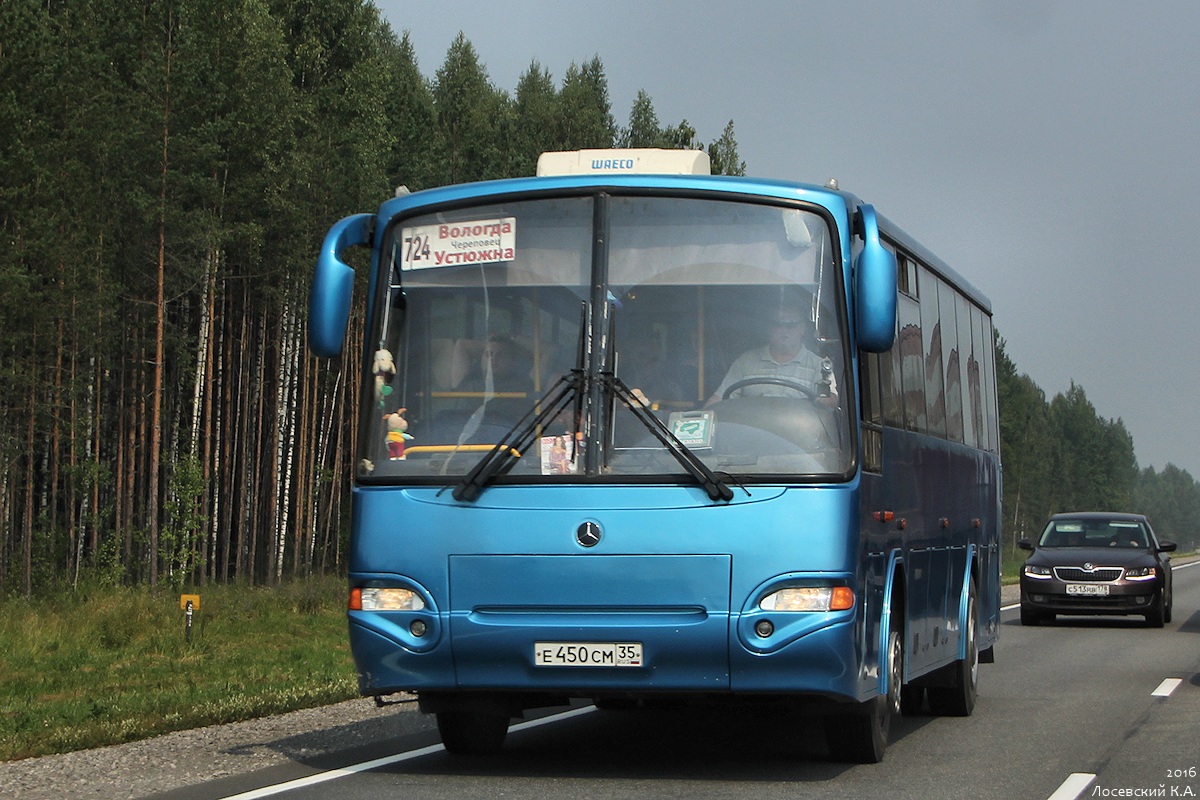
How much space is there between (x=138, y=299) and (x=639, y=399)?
108ft

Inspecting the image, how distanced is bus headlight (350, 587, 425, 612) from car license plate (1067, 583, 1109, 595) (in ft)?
61.0

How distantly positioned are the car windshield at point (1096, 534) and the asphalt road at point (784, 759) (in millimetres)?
12230

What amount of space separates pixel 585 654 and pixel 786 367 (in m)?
1.75

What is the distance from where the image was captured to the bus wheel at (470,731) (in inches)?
393

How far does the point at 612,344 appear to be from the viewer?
345 inches

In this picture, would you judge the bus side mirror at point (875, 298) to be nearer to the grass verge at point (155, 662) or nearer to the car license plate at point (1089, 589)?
the grass verge at point (155, 662)

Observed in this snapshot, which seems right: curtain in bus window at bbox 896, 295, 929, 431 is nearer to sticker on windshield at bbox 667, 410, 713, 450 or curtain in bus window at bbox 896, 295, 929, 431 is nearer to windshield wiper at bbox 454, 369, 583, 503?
sticker on windshield at bbox 667, 410, 713, 450

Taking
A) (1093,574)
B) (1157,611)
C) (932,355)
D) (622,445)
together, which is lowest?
(1157,611)

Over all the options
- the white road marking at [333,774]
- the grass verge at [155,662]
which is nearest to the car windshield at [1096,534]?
the grass verge at [155,662]

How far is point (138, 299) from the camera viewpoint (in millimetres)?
39688

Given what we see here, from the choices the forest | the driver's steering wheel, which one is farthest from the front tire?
the forest

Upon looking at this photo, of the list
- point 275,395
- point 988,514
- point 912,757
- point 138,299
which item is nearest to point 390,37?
point 275,395

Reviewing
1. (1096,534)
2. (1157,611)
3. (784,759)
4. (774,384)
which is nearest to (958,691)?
(784,759)

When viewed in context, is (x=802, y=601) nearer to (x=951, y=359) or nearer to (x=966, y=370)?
(x=951, y=359)
